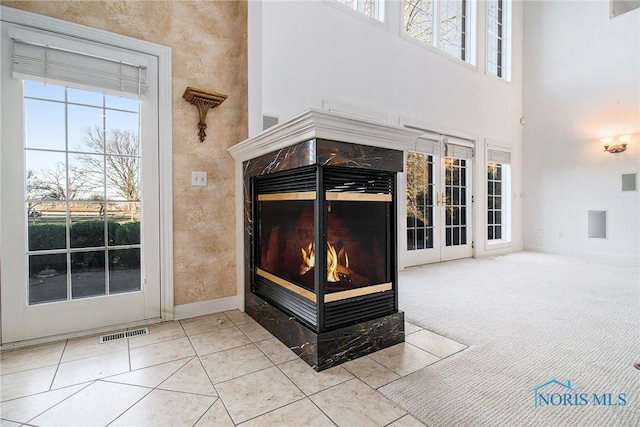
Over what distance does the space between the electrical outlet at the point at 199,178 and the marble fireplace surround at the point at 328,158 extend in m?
0.54

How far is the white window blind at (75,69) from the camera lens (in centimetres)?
193

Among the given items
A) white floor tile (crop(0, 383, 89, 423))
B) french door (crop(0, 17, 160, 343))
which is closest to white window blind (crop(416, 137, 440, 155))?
french door (crop(0, 17, 160, 343))

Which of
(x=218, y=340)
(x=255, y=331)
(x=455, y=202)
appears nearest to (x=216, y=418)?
(x=218, y=340)

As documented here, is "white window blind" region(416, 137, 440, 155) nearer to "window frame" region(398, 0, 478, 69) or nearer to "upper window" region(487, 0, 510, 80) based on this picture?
"window frame" region(398, 0, 478, 69)

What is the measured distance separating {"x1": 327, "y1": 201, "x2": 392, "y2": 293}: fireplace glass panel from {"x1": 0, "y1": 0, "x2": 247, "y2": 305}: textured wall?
1229 millimetres

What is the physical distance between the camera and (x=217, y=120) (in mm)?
2596

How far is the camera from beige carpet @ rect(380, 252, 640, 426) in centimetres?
131

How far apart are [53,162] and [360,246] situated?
2176 millimetres

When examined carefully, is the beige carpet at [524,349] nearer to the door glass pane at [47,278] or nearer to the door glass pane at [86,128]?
the door glass pane at [47,278]

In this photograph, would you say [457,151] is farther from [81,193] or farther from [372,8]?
[81,193]

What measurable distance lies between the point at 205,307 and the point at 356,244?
1.47m

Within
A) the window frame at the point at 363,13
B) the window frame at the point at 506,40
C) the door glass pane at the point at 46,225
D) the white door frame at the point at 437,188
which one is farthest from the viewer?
the window frame at the point at 506,40
